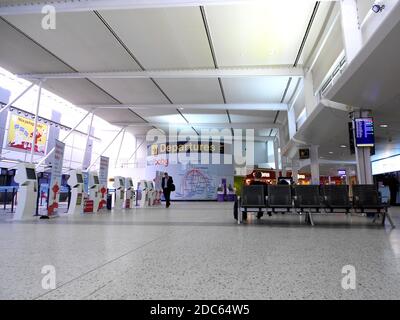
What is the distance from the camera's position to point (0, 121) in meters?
13.1

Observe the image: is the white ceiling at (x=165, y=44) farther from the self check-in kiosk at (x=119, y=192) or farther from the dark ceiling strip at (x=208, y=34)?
the self check-in kiosk at (x=119, y=192)

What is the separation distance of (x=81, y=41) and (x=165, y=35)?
9.01ft

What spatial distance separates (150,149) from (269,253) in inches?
890

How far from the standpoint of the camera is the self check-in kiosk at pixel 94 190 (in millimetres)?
10273

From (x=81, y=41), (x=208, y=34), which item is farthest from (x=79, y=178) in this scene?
(x=208, y=34)

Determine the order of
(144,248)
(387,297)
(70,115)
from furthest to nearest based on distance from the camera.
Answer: (70,115) → (144,248) → (387,297)

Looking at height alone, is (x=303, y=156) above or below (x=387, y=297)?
above

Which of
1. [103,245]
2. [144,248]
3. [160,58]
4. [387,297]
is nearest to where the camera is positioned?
[387,297]

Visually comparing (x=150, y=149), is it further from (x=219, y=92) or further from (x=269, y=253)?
(x=269, y=253)

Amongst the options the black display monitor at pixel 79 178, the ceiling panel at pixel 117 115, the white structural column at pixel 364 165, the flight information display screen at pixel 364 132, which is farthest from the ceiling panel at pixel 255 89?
the black display monitor at pixel 79 178

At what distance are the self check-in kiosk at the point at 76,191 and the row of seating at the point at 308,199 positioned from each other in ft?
18.4

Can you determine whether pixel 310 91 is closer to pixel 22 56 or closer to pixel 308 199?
pixel 308 199

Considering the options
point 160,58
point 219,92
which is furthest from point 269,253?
point 219,92

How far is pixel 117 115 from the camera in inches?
710
